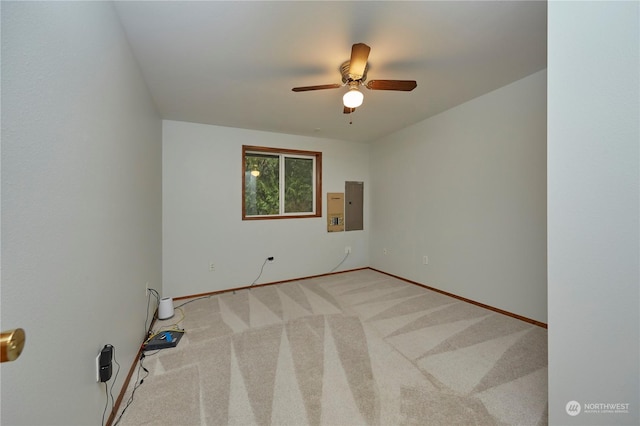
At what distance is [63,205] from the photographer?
0.89 m

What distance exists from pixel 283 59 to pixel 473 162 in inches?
95.3

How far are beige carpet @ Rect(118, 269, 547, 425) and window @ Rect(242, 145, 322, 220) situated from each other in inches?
63.4

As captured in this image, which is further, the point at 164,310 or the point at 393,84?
the point at 164,310

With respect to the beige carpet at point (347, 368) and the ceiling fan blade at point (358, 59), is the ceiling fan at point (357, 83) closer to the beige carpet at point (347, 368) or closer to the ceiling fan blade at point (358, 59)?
the ceiling fan blade at point (358, 59)

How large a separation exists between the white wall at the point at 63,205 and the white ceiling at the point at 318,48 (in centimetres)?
41

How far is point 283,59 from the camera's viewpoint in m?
1.91

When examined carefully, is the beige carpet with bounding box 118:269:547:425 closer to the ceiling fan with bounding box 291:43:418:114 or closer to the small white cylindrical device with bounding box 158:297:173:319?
the small white cylindrical device with bounding box 158:297:173:319

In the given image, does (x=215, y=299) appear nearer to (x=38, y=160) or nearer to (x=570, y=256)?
(x=38, y=160)

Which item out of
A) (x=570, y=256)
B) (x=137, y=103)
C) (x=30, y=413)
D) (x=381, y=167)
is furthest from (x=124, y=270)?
(x=381, y=167)

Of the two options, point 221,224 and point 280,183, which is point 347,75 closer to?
point 280,183

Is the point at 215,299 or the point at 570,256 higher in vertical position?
the point at 570,256

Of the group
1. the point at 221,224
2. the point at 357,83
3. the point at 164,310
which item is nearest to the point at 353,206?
the point at 221,224

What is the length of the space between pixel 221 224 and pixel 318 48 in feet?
8.56

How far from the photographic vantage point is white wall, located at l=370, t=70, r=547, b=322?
7.56 ft
